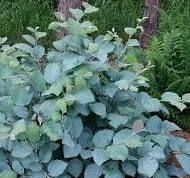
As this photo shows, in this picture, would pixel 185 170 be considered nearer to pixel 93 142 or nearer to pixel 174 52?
pixel 93 142

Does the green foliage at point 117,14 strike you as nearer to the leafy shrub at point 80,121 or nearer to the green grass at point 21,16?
the green grass at point 21,16

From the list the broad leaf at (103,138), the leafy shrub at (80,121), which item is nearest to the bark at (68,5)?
the leafy shrub at (80,121)

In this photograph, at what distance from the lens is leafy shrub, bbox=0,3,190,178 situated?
110 inches

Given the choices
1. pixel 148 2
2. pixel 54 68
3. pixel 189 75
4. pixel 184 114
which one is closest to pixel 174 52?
pixel 189 75

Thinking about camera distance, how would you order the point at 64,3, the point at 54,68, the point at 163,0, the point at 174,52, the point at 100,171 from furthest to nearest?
the point at 163,0, the point at 64,3, the point at 174,52, the point at 54,68, the point at 100,171

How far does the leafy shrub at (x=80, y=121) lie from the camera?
110 inches

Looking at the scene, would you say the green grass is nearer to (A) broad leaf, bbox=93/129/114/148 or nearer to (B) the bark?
(B) the bark

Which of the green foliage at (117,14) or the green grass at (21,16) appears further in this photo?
the green foliage at (117,14)

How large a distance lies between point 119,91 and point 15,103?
61cm

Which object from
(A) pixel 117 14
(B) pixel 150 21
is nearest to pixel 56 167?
(B) pixel 150 21

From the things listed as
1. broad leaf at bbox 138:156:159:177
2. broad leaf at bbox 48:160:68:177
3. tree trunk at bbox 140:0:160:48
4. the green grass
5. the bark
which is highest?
broad leaf at bbox 138:156:159:177

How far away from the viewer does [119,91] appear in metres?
3.08

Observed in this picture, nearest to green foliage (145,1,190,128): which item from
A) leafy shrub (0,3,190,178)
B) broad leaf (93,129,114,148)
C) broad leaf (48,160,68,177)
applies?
leafy shrub (0,3,190,178)

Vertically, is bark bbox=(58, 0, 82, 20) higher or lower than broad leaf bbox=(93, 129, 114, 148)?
lower
